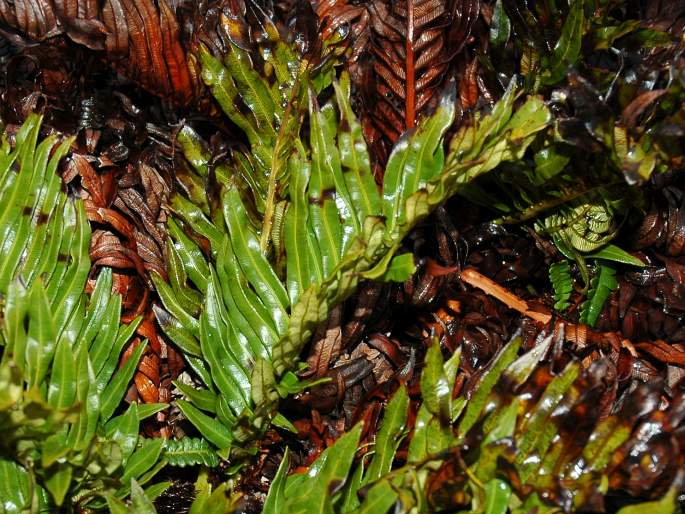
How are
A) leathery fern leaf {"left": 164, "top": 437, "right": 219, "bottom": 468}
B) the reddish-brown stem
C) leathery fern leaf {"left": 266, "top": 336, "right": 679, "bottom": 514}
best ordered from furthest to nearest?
the reddish-brown stem, leathery fern leaf {"left": 164, "top": 437, "right": 219, "bottom": 468}, leathery fern leaf {"left": 266, "top": 336, "right": 679, "bottom": 514}

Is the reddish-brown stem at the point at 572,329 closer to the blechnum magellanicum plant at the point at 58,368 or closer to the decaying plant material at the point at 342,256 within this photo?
the decaying plant material at the point at 342,256

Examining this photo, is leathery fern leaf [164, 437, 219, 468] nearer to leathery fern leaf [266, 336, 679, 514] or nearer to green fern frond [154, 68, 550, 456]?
green fern frond [154, 68, 550, 456]

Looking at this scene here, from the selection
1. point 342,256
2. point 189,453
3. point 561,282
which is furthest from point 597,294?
point 189,453

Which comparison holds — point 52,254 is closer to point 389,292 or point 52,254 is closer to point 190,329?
point 190,329

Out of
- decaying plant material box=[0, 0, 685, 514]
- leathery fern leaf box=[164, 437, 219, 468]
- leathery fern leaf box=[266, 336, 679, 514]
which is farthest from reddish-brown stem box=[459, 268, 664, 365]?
leathery fern leaf box=[164, 437, 219, 468]

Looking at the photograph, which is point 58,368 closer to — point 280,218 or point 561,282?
point 280,218

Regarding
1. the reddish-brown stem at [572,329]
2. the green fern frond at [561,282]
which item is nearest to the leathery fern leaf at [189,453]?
the reddish-brown stem at [572,329]

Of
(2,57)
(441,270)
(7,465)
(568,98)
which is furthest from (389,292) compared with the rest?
(2,57)

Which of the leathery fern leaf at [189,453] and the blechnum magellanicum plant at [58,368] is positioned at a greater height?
the blechnum magellanicum plant at [58,368]
